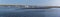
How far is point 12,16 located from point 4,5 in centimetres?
24

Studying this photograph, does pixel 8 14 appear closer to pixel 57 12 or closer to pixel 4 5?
pixel 4 5

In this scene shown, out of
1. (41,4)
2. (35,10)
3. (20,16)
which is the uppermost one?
(41,4)

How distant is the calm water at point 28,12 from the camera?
1060mm

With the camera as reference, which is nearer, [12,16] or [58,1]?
[58,1]

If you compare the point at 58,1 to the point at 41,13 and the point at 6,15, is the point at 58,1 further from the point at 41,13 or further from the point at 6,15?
the point at 6,15

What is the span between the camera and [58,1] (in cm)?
100

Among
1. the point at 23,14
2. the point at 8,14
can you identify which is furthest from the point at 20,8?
the point at 8,14

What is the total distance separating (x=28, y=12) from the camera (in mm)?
1090

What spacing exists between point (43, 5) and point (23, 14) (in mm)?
386

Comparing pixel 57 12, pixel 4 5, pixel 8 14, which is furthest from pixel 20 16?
pixel 57 12

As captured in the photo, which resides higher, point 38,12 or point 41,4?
point 41,4

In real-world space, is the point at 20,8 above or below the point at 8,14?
above

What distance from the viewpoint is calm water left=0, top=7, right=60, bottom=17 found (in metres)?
1.06

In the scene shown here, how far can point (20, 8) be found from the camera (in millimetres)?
1046
